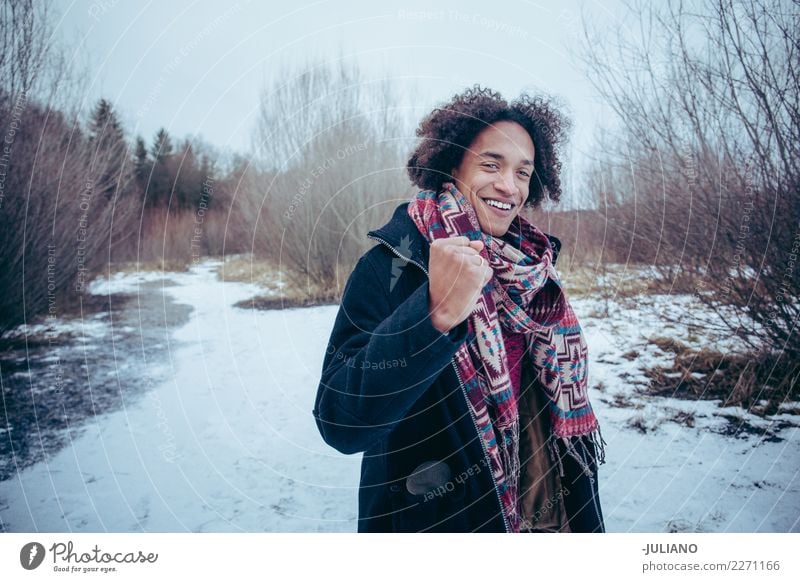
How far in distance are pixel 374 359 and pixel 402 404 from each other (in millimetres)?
104

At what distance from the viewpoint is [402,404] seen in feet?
2.18

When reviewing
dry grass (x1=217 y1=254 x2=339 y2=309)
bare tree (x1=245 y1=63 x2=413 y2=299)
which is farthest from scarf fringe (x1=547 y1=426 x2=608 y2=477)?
dry grass (x1=217 y1=254 x2=339 y2=309)

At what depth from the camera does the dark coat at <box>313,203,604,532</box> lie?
24.6 inches

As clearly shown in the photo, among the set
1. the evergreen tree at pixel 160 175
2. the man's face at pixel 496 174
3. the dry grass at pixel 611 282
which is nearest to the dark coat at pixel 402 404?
the man's face at pixel 496 174

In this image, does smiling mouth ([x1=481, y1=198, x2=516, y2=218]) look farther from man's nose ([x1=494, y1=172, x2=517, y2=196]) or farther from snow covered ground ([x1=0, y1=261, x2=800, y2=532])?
snow covered ground ([x1=0, y1=261, x2=800, y2=532])

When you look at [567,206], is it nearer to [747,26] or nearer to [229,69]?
[747,26]

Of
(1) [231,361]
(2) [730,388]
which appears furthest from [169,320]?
(2) [730,388]

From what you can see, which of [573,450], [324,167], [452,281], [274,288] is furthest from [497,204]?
[274,288]

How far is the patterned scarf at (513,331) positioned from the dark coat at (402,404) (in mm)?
47

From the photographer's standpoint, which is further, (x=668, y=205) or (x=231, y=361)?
(x=231, y=361)

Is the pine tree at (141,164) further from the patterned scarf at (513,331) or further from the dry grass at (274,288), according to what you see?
the patterned scarf at (513,331)

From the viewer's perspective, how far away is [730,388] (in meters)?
1.80

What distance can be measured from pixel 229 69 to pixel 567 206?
51.7 inches

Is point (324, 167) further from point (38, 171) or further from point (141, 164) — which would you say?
point (38, 171)
